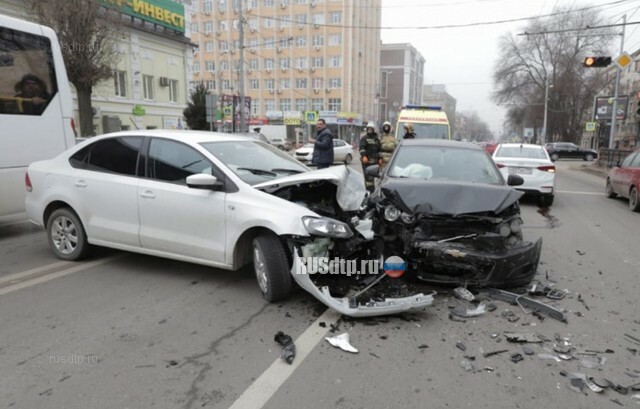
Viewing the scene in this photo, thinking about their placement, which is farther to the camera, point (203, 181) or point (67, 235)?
point (67, 235)

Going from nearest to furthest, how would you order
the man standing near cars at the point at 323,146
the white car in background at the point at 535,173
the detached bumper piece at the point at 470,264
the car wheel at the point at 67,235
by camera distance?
1. the detached bumper piece at the point at 470,264
2. the car wheel at the point at 67,235
3. the man standing near cars at the point at 323,146
4. the white car in background at the point at 535,173

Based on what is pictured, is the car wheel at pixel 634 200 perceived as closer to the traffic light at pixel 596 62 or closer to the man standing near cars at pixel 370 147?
the man standing near cars at pixel 370 147

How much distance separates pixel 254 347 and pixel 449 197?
2.45 m

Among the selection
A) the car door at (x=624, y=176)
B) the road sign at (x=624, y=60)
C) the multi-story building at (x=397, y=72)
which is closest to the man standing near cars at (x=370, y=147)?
the car door at (x=624, y=176)

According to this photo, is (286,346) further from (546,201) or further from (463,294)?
(546,201)

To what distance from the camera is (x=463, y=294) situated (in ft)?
14.1

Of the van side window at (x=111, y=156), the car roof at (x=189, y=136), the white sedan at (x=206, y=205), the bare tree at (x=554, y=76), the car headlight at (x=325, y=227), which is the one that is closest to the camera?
the car headlight at (x=325, y=227)

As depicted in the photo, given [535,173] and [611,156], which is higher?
[535,173]

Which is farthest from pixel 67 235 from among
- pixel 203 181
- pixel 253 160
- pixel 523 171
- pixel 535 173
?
pixel 535 173

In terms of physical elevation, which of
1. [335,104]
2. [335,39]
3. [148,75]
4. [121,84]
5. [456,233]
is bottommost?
[456,233]

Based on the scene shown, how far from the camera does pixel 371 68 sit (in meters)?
82.2

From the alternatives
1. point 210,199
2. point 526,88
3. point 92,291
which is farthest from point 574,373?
point 526,88

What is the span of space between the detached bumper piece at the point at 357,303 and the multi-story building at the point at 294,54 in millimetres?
63791

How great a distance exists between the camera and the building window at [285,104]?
73.1 metres
